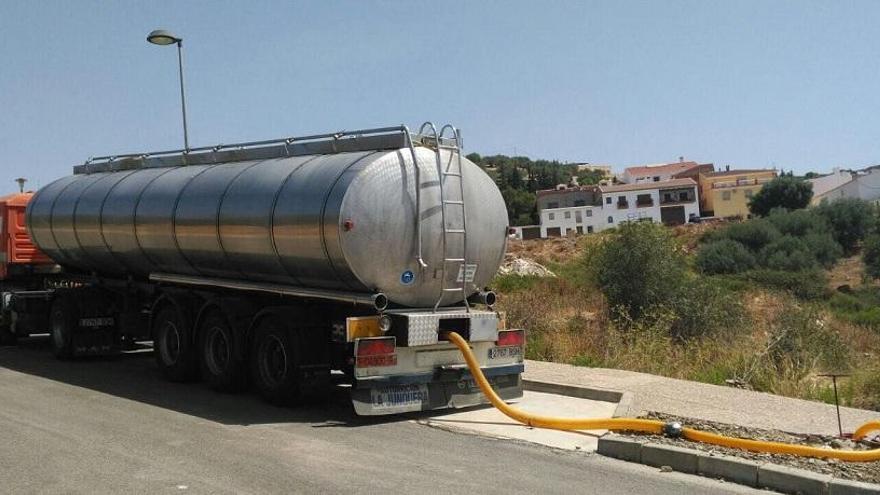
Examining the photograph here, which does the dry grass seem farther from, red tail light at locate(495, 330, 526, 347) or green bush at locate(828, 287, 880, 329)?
green bush at locate(828, 287, 880, 329)

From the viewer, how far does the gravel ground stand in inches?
258

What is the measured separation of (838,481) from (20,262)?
49.4 feet

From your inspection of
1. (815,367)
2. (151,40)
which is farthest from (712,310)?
(151,40)

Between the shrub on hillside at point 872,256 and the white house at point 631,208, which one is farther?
the white house at point 631,208

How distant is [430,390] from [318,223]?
2269 millimetres

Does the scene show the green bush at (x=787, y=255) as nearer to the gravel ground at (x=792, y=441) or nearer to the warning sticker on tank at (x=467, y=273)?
the warning sticker on tank at (x=467, y=273)

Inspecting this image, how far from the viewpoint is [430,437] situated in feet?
28.1

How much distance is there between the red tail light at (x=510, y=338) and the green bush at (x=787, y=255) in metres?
41.8

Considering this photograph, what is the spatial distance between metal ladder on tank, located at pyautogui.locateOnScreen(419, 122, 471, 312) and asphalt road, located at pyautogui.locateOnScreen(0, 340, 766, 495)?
170 centimetres

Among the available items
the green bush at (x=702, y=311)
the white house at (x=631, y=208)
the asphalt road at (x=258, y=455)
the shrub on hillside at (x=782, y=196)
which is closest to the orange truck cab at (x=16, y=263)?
the asphalt road at (x=258, y=455)

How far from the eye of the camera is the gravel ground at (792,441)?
656cm

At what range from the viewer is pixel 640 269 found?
20906 mm

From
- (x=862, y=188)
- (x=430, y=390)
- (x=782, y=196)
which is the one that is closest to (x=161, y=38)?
(x=430, y=390)

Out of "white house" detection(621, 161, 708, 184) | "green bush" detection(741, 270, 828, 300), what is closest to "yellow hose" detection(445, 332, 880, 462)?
"green bush" detection(741, 270, 828, 300)
